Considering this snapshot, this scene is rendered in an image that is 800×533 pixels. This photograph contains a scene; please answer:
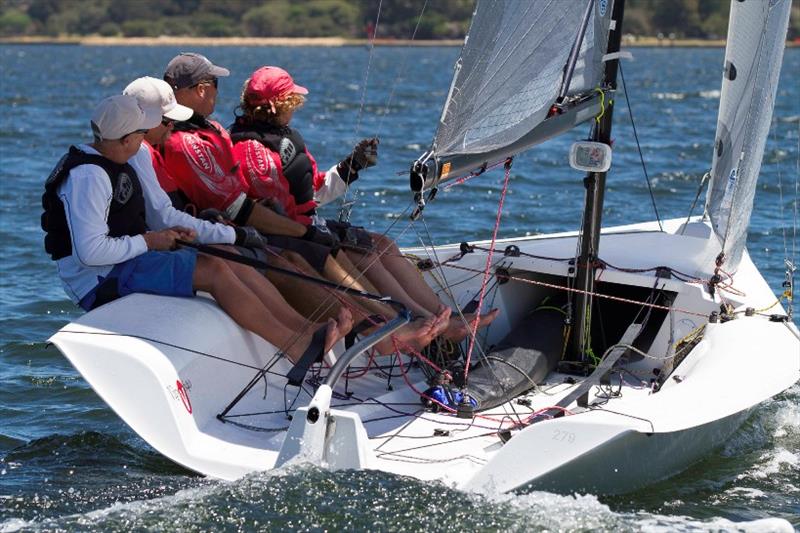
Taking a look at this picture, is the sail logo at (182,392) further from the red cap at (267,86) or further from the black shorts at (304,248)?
the red cap at (267,86)

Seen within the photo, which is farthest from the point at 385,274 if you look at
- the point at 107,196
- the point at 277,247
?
the point at 107,196

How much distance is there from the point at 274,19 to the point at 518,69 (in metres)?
68.1

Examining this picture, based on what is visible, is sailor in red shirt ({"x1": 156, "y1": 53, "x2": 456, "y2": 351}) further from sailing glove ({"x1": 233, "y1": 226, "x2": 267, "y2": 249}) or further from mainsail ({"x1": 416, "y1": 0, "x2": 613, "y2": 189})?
mainsail ({"x1": 416, "y1": 0, "x2": 613, "y2": 189})

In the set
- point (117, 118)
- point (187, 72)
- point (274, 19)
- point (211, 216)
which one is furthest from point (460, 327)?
point (274, 19)

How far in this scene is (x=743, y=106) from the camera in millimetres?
5301

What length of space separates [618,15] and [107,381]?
87.6 inches

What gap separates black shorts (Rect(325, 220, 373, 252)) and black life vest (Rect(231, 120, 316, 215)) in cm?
14

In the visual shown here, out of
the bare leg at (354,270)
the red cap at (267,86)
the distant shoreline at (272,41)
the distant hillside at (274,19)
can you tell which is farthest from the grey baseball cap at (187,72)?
the distant shoreline at (272,41)

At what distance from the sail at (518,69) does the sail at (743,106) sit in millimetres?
→ 798

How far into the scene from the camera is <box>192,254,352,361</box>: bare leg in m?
4.39

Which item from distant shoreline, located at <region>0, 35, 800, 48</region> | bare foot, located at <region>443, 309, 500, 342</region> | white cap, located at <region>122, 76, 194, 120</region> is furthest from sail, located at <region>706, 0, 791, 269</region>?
distant shoreline, located at <region>0, 35, 800, 48</region>

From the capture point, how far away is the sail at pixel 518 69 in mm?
4375

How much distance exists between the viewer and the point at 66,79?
32719mm

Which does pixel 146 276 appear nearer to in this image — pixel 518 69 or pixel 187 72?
pixel 187 72
